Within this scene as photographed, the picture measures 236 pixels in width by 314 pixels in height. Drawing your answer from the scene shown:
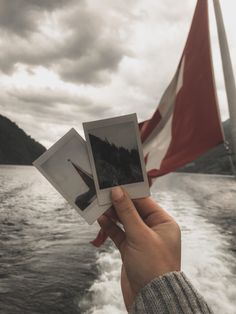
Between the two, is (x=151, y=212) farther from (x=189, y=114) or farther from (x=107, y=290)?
(x=107, y=290)

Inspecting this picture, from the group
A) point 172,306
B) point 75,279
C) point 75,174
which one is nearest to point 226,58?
point 75,174

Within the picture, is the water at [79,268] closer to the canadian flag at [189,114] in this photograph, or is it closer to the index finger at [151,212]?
the canadian flag at [189,114]

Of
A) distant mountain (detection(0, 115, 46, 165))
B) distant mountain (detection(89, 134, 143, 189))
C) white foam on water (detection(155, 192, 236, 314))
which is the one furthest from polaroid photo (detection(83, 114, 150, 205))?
distant mountain (detection(0, 115, 46, 165))

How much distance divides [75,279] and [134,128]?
6008 millimetres

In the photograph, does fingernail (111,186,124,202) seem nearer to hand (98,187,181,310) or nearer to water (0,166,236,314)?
hand (98,187,181,310)

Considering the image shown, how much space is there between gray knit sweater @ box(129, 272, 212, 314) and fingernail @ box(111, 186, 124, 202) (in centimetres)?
46

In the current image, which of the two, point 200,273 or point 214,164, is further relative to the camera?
point 214,164

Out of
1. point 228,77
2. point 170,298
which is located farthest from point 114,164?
point 228,77

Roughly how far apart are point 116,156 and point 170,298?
80cm

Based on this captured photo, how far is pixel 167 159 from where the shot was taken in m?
3.33

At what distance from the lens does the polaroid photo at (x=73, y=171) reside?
5.61ft

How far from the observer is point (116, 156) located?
5.65 feet

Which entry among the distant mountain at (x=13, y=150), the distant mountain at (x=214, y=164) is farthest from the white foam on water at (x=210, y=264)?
the distant mountain at (x=13, y=150)

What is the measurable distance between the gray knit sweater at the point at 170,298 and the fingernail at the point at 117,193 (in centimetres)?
46
